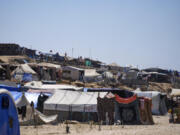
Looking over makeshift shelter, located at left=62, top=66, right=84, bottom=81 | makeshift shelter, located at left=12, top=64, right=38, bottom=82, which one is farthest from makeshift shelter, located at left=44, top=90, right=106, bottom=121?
makeshift shelter, located at left=62, top=66, right=84, bottom=81

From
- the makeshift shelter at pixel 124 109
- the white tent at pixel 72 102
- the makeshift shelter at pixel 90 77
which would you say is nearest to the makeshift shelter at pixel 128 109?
the makeshift shelter at pixel 124 109

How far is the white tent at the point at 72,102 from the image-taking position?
19.6 meters

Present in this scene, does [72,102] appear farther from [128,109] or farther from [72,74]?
[72,74]

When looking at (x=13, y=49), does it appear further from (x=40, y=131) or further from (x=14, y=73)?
(x=40, y=131)

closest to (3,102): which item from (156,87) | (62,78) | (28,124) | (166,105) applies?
(28,124)

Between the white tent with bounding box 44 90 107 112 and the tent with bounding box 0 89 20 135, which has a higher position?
the tent with bounding box 0 89 20 135

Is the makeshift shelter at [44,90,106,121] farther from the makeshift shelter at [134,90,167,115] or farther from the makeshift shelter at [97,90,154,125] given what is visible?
the makeshift shelter at [134,90,167,115]

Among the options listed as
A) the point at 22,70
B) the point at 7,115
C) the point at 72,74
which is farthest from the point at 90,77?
the point at 7,115

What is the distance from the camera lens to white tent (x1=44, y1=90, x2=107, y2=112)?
19650 millimetres

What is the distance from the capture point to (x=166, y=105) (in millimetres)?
30766

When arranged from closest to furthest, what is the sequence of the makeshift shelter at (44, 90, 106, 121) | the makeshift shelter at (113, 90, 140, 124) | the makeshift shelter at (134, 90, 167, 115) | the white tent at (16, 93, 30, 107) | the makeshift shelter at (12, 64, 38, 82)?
the white tent at (16, 93, 30, 107), the makeshift shelter at (44, 90, 106, 121), the makeshift shelter at (113, 90, 140, 124), the makeshift shelter at (134, 90, 167, 115), the makeshift shelter at (12, 64, 38, 82)

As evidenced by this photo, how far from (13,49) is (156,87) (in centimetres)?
2209

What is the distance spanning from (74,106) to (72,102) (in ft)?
1.56

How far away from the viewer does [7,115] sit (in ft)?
24.0
